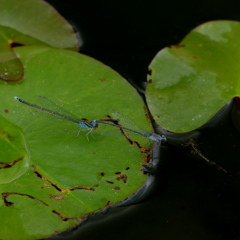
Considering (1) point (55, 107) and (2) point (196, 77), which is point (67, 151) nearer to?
(1) point (55, 107)

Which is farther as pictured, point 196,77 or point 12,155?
point 196,77

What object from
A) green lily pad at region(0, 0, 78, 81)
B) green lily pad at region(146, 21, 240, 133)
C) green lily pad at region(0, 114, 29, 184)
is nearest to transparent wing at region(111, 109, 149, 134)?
green lily pad at region(146, 21, 240, 133)

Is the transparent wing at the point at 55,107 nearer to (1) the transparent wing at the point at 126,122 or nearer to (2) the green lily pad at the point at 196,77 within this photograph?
(1) the transparent wing at the point at 126,122

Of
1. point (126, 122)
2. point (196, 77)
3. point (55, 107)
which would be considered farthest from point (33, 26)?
point (196, 77)

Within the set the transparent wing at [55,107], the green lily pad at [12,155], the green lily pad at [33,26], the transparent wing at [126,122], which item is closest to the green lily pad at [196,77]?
the transparent wing at [126,122]

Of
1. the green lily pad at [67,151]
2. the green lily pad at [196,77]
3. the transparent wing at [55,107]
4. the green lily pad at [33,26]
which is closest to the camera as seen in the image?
the green lily pad at [67,151]
